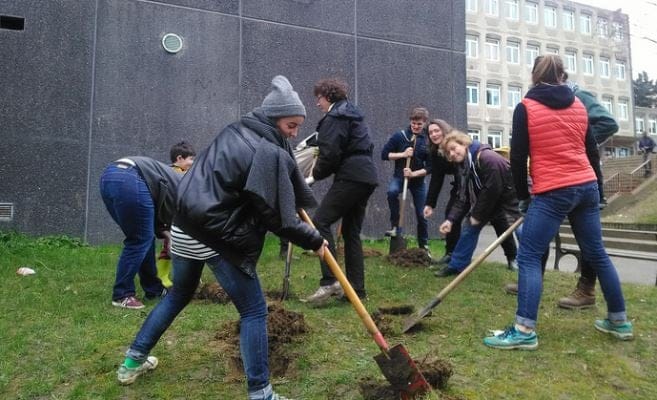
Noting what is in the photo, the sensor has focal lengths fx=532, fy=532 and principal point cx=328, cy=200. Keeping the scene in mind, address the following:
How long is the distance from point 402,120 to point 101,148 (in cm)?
540

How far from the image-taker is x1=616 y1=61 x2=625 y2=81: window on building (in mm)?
45912

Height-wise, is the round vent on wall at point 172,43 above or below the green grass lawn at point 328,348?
above

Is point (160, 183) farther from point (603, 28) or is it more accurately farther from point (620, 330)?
point (603, 28)

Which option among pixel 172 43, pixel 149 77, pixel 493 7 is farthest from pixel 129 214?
pixel 493 7

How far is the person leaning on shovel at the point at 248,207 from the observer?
248 centimetres

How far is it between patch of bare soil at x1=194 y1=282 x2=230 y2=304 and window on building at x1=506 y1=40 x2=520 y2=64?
39471 mm

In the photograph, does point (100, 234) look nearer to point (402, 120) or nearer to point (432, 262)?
point (432, 262)

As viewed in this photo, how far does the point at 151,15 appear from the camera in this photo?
8.53 m

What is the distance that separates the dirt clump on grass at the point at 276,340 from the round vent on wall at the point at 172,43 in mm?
5936

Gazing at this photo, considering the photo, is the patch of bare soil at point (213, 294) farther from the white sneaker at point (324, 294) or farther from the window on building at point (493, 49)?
the window on building at point (493, 49)

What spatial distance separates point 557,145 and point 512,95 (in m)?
39.5

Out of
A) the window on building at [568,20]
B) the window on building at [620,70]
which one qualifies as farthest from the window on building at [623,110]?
the window on building at [568,20]

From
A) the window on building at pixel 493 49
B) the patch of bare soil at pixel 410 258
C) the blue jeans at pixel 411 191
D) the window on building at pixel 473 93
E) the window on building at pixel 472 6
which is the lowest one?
the patch of bare soil at pixel 410 258

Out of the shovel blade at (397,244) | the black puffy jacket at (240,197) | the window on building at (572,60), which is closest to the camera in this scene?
the black puffy jacket at (240,197)
